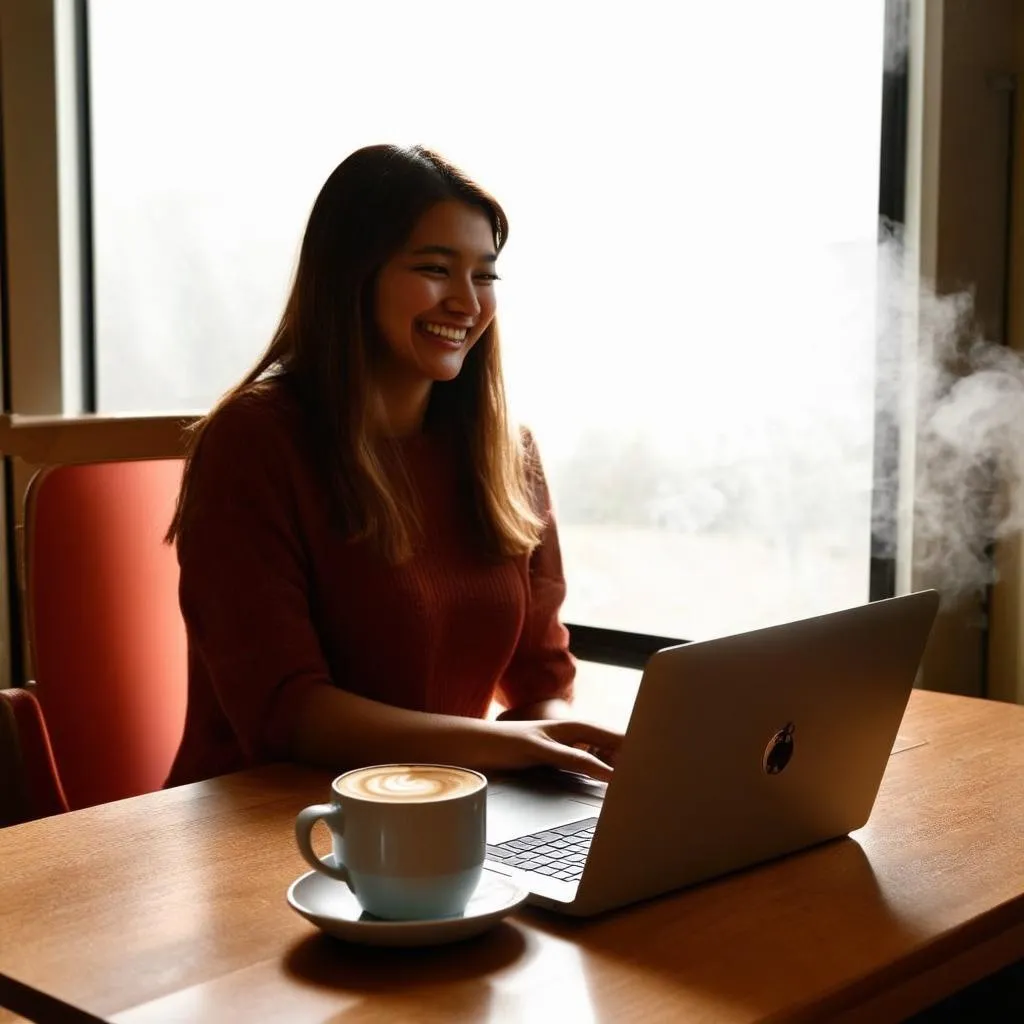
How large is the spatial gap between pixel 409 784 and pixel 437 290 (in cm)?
84

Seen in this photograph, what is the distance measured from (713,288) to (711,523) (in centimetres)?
37

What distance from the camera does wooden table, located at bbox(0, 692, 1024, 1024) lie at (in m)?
0.78

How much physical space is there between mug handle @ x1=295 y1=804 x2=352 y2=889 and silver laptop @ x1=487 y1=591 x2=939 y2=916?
14cm

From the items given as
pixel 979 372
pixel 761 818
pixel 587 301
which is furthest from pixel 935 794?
pixel 587 301

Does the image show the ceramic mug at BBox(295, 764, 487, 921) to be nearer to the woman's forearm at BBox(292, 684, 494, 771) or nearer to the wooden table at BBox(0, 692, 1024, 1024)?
the wooden table at BBox(0, 692, 1024, 1024)

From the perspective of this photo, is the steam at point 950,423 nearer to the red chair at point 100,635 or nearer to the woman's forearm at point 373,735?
the woman's forearm at point 373,735

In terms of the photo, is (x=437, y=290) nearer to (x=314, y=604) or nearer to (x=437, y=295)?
(x=437, y=295)

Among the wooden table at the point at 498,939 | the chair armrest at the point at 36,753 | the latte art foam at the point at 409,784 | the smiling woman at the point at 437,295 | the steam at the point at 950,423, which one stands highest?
the smiling woman at the point at 437,295

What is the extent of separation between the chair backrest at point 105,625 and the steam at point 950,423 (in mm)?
1038

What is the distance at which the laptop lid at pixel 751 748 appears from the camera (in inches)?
35.2

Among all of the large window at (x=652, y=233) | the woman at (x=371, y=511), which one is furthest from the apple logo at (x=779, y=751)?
the large window at (x=652, y=233)

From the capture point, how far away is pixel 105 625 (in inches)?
69.6

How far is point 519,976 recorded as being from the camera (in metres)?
0.81

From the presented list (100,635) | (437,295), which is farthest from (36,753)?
(437,295)
